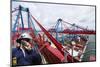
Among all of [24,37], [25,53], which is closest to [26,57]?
[25,53]

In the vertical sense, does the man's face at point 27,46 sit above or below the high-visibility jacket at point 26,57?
above

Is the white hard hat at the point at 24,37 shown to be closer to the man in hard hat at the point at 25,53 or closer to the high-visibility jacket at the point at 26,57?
the man in hard hat at the point at 25,53

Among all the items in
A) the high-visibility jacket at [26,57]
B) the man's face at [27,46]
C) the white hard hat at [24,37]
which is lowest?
the high-visibility jacket at [26,57]

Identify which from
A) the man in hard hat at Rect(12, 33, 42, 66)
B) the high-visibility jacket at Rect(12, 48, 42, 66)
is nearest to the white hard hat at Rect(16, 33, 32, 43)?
the man in hard hat at Rect(12, 33, 42, 66)

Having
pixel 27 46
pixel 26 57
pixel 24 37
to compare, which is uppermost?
pixel 24 37

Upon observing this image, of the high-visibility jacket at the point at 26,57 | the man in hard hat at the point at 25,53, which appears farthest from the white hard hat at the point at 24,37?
the high-visibility jacket at the point at 26,57

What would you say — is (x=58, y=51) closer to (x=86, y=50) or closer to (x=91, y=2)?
(x=86, y=50)

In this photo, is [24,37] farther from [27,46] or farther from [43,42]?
[43,42]

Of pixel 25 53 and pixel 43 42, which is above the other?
pixel 43 42
